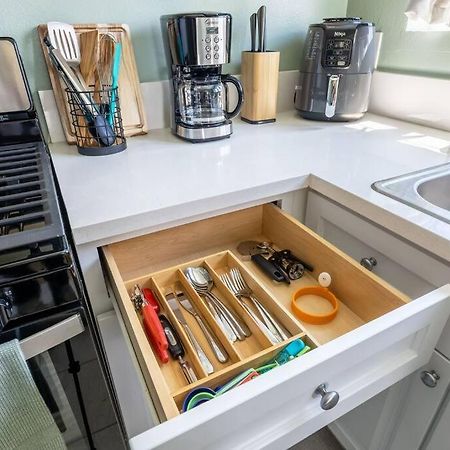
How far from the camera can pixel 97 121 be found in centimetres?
93

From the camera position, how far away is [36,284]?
0.50m

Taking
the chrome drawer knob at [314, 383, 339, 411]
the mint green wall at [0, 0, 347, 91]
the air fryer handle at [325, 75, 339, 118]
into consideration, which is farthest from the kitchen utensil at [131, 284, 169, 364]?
the air fryer handle at [325, 75, 339, 118]

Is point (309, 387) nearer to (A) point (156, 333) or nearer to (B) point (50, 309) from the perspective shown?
(A) point (156, 333)

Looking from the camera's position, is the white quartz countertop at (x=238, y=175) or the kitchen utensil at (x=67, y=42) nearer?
the white quartz countertop at (x=238, y=175)

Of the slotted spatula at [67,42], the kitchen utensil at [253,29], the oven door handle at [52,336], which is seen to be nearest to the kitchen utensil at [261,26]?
the kitchen utensil at [253,29]

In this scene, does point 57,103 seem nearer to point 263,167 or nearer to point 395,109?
point 263,167

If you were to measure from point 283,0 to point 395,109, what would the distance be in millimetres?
540

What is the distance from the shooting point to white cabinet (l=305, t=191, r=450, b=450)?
64 centimetres

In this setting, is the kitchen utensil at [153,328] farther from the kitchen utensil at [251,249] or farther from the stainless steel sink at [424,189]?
the stainless steel sink at [424,189]

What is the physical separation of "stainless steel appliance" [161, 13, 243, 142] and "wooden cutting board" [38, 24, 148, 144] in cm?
11

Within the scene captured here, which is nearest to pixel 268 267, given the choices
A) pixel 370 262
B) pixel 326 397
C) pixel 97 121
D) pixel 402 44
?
pixel 370 262

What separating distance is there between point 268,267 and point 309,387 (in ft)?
1.09

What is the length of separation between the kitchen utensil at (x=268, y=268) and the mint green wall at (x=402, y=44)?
85 cm

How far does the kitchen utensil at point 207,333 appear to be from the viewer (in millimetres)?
598
